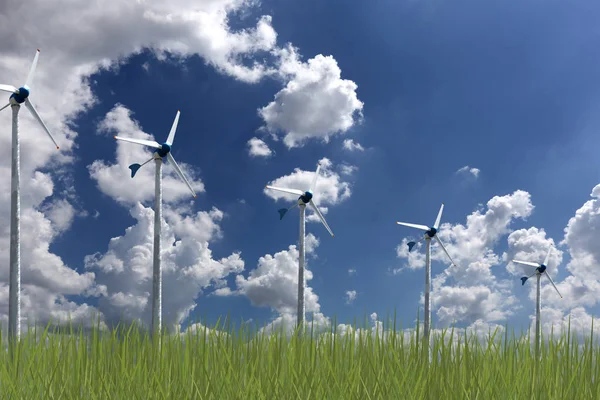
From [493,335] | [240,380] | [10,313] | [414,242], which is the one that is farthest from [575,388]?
[414,242]

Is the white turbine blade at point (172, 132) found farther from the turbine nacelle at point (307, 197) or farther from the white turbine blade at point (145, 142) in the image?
the turbine nacelle at point (307, 197)

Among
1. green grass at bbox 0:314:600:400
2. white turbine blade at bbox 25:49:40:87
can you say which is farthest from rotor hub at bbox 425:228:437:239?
green grass at bbox 0:314:600:400

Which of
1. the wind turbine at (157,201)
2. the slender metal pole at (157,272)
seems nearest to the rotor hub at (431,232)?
the wind turbine at (157,201)

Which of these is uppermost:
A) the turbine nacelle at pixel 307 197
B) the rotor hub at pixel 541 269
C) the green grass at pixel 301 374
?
the turbine nacelle at pixel 307 197

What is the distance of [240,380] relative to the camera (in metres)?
9.27

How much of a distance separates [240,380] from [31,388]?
326cm

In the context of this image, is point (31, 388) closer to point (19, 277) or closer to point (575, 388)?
point (575, 388)

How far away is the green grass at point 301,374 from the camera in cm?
861

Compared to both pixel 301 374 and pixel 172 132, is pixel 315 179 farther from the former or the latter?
pixel 301 374

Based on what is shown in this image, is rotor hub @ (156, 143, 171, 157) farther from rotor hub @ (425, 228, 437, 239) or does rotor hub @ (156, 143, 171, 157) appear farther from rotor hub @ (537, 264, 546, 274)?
rotor hub @ (537, 264, 546, 274)

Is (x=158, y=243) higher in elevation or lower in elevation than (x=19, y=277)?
higher

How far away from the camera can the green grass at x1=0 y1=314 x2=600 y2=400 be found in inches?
339

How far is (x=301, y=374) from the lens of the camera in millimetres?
8953

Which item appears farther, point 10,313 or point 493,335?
point 10,313
